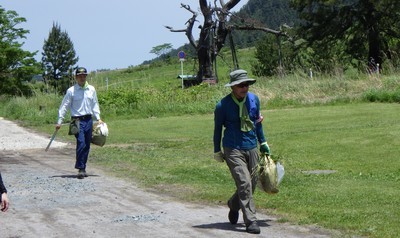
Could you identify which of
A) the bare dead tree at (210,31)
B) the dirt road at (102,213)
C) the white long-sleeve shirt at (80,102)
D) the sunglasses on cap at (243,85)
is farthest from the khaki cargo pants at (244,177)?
the bare dead tree at (210,31)

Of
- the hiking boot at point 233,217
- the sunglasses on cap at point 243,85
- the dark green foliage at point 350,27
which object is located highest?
the dark green foliage at point 350,27

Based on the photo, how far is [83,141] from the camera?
575 inches

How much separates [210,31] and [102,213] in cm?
3152

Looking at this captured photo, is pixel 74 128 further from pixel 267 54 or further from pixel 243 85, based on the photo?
pixel 267 54

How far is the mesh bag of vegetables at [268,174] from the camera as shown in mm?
9570

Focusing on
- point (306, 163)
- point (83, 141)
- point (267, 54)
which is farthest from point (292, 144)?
point (267, 54)

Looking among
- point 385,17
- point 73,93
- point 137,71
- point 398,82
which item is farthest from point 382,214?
point 137,71

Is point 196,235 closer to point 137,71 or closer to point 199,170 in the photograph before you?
point 199,170

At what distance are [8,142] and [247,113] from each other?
1547cm

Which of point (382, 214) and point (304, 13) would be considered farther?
point (304, 13)

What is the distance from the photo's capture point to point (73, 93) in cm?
1470

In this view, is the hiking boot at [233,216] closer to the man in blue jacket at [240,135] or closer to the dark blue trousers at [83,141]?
the man in blue jacket at [240,135]

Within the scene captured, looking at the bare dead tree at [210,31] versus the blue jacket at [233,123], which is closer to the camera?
the blue jacket at [233,123]

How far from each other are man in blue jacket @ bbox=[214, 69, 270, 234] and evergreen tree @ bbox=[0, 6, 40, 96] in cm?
5283
